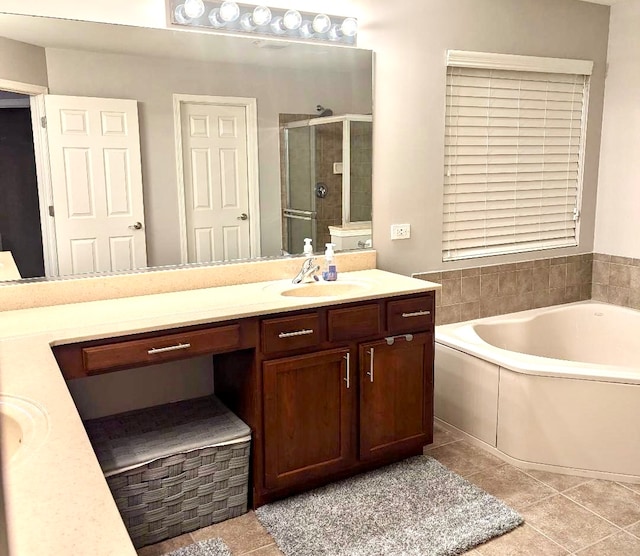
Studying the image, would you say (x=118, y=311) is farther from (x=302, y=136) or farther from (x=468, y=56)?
(x=468, y=56)

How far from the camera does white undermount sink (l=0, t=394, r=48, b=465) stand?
4.03 feet

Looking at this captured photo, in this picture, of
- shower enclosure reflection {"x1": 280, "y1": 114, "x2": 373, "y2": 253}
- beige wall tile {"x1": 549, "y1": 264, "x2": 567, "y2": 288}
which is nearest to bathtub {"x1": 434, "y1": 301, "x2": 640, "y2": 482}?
shower enclosure reflection {"x1": 280, "y1": 114, "x2": 373, "y2": 253}

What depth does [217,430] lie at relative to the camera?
248 centimetres

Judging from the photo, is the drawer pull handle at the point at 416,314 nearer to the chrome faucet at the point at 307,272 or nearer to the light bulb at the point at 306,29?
the chrome faucet at the point at 307,272

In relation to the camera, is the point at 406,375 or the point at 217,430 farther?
the point at 406,375

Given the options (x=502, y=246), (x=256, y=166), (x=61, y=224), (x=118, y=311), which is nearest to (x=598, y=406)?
(x=502, y=246)

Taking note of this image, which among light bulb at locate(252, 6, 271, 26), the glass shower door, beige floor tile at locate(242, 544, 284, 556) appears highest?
light bulb at locate(252, 6, 271, 26)

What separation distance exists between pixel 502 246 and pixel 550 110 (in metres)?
0.90

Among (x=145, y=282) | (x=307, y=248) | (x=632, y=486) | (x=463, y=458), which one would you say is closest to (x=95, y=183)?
(x=145, y=282)

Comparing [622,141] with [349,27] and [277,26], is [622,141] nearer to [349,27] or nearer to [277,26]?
[349,27]

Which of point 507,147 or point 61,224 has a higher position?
point 507,147

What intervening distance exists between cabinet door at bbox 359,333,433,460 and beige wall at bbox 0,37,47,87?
66.9 inches

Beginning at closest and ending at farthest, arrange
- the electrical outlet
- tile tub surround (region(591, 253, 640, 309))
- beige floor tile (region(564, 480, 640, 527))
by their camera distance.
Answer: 1. beige floor tile (region(564, 480, 640, 527))
2. the electrical outlet
3. tile tub surround (region(591, 253, 640, 309))

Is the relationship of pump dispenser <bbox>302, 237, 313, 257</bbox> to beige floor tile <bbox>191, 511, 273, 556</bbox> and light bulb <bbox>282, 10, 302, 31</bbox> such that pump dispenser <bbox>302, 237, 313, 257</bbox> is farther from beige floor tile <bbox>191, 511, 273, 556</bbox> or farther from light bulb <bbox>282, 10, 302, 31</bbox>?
beige floor tile <bbox>191, 511, 273, 556</bbox>
